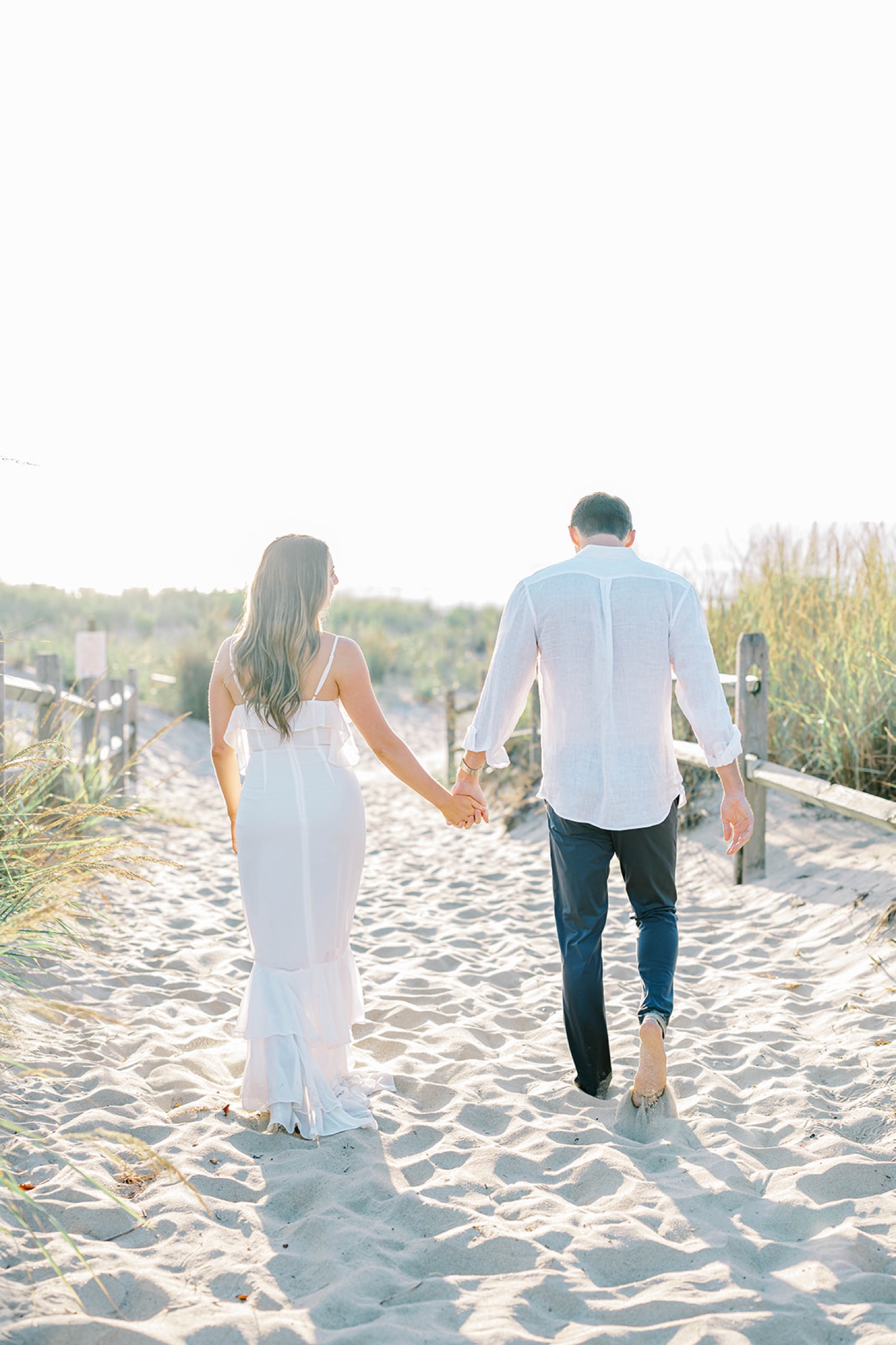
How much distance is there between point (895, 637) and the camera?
6.34 meters

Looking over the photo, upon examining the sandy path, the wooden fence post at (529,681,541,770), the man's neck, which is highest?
the man's neck

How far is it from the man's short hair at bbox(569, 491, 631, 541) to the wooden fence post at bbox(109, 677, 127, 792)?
6.58m

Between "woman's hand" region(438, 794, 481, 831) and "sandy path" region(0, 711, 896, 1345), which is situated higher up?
"woman's hand" region(438, 794, 481, 831)

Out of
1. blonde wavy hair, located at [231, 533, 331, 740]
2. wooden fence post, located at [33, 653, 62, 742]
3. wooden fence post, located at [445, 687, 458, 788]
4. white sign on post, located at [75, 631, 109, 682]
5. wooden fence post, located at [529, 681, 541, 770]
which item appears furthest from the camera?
wooden fence post, located at [445, 687, 458, 788]

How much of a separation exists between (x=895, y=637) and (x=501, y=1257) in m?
4.89

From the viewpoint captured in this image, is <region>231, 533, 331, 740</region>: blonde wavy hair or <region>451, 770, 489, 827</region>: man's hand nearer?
<region>231, 533, 331, 740</region>: blonde wavy hair

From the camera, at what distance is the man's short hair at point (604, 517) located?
129 inches

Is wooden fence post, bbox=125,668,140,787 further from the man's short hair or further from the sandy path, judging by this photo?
the man's short hair

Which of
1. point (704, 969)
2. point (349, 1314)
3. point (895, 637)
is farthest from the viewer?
point (895, 637)

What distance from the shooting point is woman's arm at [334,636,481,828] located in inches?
124

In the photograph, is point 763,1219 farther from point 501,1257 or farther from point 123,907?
point 123,907

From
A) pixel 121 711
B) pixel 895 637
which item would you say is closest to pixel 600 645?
pixel 895 637

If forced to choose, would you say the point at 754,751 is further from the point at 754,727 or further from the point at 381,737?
the point at 381,737

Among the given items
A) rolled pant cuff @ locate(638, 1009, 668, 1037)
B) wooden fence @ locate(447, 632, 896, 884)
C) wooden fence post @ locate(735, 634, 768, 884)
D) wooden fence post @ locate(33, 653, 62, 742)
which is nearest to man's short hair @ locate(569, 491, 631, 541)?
rolled pant cuff @ locate(638, 1009, 668, 1037)
